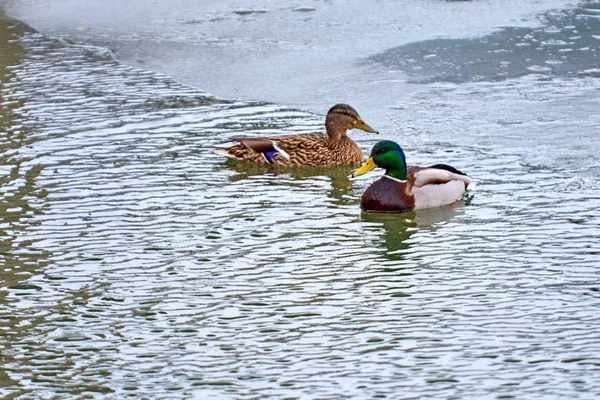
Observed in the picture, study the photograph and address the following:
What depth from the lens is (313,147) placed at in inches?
379

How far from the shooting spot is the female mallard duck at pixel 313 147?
9.52m

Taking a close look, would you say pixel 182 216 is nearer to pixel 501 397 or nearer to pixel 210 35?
pixel 501 397

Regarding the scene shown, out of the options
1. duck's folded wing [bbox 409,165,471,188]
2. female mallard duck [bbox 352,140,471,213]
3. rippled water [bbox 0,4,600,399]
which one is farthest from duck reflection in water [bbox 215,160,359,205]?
duck's folded wing [bbox 409,165,471,188]

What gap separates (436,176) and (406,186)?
0.24 meters

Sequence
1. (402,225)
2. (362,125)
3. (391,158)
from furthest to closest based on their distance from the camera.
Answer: (362,125), (391,158), (402,225)

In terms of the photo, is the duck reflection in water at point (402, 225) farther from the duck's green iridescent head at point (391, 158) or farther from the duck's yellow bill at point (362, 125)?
the duck's yellow bill at point (362, 125)

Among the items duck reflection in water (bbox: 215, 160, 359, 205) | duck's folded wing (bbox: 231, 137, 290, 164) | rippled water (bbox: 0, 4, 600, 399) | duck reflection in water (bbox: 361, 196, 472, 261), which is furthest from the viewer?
duck's folded wing (bbox: 231, 137, 290, 164)

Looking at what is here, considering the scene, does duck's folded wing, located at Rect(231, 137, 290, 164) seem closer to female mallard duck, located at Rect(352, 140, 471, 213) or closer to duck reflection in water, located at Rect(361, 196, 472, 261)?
female mallard duck, located at Rect(352, 140, 471, 213)

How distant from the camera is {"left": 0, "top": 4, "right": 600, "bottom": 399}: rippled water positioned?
539 cm

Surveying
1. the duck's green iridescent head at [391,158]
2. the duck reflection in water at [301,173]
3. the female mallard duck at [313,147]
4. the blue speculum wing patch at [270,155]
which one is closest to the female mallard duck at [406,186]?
the duck's green iridescent head at [391,158]

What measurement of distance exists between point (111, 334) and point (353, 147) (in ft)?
14.3

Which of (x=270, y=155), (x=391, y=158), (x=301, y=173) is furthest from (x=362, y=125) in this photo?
(x=391, y=158)

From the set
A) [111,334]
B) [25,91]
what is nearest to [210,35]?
[25,91]

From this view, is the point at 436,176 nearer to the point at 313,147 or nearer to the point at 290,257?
the point at 313,147
